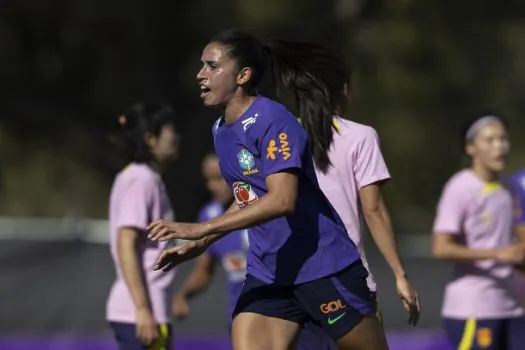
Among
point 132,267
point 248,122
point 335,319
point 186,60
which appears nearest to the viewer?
point 248,122

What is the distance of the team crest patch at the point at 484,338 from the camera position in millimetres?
6406

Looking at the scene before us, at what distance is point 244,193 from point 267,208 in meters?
0.37

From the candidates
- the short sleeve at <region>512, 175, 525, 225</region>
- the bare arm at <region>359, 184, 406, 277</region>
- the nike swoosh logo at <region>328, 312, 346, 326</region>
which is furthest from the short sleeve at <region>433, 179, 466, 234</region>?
the nike swoosh logo at <region>328, 312, 346, 326</region>

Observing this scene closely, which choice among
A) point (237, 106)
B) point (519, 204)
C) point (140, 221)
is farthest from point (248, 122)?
point (519, 204)

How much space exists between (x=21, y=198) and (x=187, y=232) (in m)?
18.5

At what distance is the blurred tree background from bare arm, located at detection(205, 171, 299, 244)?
11019 millimetres

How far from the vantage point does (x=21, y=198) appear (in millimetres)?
22375

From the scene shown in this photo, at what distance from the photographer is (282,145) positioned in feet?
15.0

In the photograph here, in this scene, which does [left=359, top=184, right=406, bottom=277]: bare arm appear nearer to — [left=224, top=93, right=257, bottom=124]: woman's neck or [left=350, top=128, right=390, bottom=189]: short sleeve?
[left=350, top=128, right=390, bottom=189]: short sleeve

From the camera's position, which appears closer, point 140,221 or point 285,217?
point 285,217

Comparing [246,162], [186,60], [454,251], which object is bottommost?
[186,60]

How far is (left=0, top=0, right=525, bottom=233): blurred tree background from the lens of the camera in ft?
55.0

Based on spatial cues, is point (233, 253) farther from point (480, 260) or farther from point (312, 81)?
point (312, 81)

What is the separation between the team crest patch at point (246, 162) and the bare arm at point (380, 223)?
80 cm
